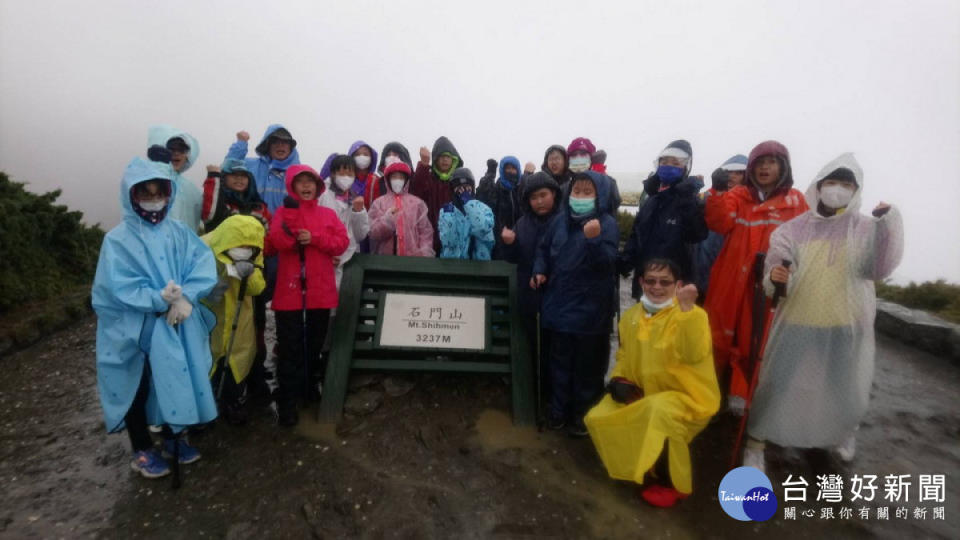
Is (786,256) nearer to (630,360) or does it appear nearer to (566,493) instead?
(630,360)

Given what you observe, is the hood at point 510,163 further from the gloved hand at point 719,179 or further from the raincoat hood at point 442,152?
the gloved hand at point 719,179

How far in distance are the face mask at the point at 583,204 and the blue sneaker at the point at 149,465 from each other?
11.6 ft

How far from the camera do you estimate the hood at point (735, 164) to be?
5.34 meters

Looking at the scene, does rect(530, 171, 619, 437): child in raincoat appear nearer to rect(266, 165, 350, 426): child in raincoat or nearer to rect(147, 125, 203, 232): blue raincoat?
rect(266, 165, 350, 426): child in raincoat

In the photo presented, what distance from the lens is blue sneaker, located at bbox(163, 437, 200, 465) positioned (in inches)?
134

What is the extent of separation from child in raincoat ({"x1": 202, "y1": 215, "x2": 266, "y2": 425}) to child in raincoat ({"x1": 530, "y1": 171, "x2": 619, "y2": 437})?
89.4 inches

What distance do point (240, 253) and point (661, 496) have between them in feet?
11.3

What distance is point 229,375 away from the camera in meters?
3.94

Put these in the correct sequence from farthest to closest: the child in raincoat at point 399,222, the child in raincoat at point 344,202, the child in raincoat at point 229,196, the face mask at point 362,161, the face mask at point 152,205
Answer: the face mask at point 362,161 < the child in raincoat at point 399,222 < the child in raincoat at point 344,202 < the child in raincoat at point 229,196 < the face mask at point 152,205

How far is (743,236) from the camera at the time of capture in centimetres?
381

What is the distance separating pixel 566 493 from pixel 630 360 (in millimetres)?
1008

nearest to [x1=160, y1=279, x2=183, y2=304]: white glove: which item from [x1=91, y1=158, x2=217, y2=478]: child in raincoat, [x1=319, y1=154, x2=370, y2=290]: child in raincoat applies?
[x1=91, y1=158, x2=217, y2=478]: child in raincoat

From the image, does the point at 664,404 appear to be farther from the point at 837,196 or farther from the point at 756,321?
the point at 837,196

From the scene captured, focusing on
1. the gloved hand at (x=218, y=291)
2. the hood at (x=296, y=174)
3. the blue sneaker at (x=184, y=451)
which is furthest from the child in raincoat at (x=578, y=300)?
the blue sneaker at (x=184, y=451)
